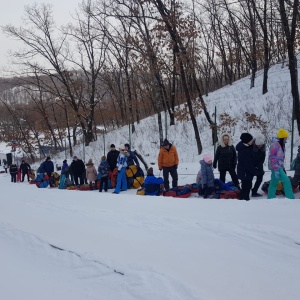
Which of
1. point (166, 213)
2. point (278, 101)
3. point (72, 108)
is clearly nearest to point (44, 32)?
point (72, 108)

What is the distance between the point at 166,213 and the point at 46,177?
11174 mm

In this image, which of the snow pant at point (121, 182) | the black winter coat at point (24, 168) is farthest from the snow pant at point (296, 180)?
the black winter coat at point (24, 168)

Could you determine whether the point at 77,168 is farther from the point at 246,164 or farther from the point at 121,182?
the point at 246,164

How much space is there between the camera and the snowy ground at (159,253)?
3.51 metres

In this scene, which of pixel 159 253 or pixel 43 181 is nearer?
pixel 159 253

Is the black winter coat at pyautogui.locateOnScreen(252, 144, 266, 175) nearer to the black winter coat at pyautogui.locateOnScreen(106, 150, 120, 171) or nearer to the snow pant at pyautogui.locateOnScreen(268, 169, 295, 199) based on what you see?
the snow pant at pyautogui.locateOnScreen(268, 169, 295, 199)

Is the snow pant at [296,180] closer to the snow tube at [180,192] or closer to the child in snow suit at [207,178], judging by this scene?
the child in snow suit at [207,178]

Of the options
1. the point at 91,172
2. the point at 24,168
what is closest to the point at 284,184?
the point at 91,172

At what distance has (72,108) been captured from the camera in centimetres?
2847

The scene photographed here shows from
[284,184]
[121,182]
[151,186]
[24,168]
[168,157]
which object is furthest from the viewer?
[24,168]

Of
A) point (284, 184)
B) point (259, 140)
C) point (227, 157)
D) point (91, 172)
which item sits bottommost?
point (284, 184)

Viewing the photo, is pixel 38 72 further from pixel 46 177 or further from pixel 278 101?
pixel 278 101

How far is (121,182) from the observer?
11.4 metres

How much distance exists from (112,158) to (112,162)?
17 cm
